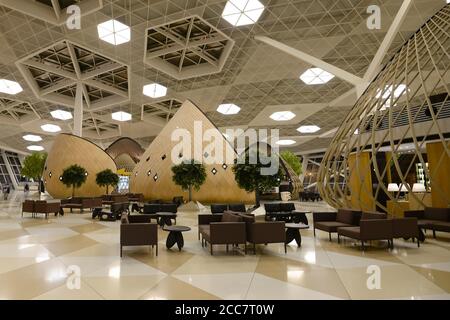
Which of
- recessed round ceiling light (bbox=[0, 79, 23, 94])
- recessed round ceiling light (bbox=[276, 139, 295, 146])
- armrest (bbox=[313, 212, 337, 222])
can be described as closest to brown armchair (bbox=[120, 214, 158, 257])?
armrest (bbox=[313, 212, 337, 222])

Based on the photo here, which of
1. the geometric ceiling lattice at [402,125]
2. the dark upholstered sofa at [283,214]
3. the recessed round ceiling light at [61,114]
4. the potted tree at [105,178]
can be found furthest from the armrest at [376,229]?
the recessed round ceiling light at [61,114]

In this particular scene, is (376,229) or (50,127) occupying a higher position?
(50,127)

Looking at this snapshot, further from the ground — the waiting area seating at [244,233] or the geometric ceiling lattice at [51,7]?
the geometric ceiling lattice at [51,7]

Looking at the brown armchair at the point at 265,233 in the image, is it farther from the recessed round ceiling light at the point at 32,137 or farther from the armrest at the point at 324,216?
A: the recessed round ceiling light at the point at 32,137

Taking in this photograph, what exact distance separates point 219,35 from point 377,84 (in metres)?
10.7

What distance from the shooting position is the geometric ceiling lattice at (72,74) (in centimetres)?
1972

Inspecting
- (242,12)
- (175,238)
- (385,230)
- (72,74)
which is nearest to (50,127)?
(72,74)

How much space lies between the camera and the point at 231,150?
1881 cm

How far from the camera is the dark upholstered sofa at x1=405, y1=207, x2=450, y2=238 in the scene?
7089 millimetres

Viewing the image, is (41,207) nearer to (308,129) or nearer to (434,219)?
(434,219)

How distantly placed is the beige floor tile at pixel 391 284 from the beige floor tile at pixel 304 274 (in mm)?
128

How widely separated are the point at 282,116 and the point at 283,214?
21.2 metres

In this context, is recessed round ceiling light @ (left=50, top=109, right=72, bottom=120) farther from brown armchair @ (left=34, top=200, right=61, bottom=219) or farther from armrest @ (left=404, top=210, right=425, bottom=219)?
armrest @ (left=404, top=210, right=425, bottom=219)
